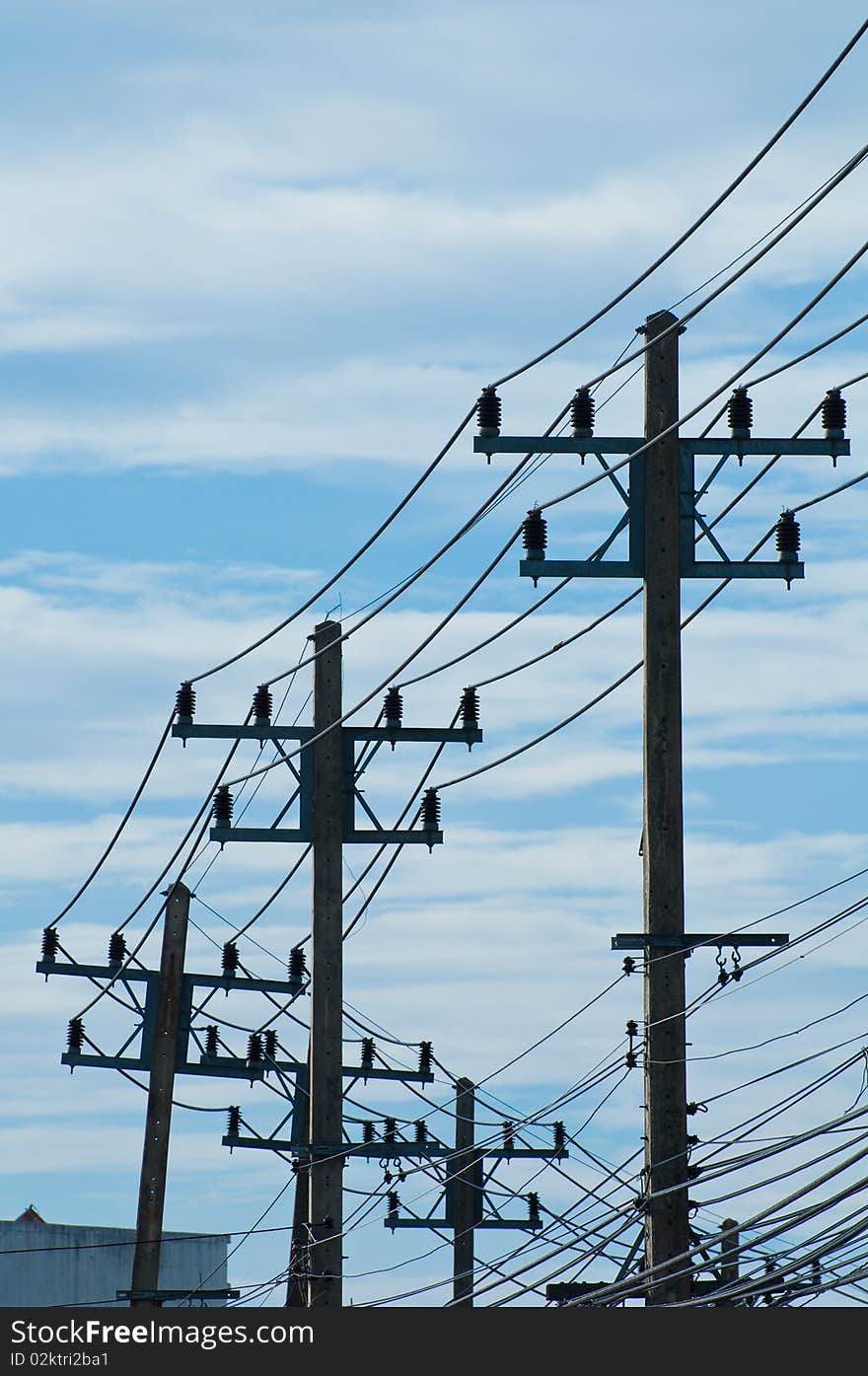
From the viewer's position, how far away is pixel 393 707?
2731 centimetres

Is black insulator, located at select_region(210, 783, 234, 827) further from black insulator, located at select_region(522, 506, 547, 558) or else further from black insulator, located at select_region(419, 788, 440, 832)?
black insulator, located at select_region(522, 506, 547, 558)

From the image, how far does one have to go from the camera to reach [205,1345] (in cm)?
1662

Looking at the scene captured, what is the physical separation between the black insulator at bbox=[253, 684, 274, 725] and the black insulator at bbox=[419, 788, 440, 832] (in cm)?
174

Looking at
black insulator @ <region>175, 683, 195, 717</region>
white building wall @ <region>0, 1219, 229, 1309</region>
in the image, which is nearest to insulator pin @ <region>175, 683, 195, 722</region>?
black insulator @ <region>175, 683, 195, 717</region>

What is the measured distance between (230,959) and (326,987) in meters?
6.33

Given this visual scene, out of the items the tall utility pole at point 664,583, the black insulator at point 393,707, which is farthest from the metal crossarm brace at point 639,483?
the black insulator at point 393,707

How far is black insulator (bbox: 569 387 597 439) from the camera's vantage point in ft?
67.8

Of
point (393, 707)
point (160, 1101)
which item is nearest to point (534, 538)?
point (393, 707)

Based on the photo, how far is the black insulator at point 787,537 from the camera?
70.0ft

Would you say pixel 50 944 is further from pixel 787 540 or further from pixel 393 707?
pixel 787 540

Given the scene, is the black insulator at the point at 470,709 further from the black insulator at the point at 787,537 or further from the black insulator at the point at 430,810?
the black insulator at the point at 787,537

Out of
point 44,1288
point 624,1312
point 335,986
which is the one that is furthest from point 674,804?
point 44,1288

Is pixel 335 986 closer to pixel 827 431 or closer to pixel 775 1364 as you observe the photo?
pixel 827 431

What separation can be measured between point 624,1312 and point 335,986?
1065 centimetres
